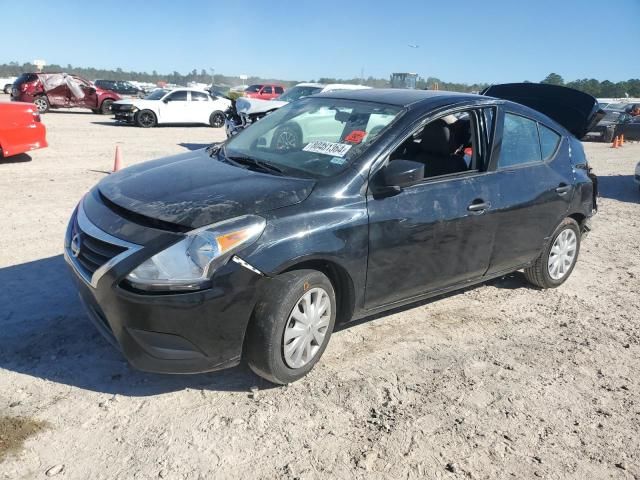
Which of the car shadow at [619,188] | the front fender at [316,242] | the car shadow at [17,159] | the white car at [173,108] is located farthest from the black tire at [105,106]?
the front fender at [316,242]

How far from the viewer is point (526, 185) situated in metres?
4.60

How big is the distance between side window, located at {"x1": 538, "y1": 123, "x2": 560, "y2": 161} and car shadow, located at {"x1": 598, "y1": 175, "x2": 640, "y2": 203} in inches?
238

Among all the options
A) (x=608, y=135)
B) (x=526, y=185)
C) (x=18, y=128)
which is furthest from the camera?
(x=608, y=135)

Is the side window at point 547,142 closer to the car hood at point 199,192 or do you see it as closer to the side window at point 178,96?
the car hood at point 199,192

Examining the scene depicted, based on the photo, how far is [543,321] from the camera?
467cm

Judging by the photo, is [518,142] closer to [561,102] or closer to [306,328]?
[561,102]

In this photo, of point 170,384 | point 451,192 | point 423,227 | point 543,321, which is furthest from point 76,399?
point 543,321

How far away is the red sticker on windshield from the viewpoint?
3.82 m

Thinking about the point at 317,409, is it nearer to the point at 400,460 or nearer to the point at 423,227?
the point at 400,460

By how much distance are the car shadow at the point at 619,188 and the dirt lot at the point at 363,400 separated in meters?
6.25

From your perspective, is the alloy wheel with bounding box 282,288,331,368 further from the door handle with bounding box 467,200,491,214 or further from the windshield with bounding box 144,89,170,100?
the windshield with bounding box 144,89,170,100

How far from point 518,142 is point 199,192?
9.24 ft

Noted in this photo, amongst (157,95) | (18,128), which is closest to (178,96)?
(157,95)

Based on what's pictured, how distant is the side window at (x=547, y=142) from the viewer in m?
4.96
